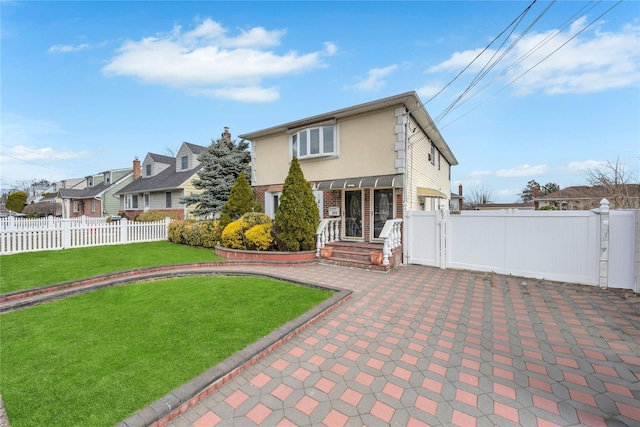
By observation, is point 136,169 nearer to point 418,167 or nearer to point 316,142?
point 316,142

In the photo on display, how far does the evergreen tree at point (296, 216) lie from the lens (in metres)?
9.48

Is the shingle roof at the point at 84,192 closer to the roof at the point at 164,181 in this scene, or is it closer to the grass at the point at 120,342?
the roof at the point at 164,181

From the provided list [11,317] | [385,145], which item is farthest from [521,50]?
[11,317]

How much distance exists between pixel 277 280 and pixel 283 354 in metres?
3.48

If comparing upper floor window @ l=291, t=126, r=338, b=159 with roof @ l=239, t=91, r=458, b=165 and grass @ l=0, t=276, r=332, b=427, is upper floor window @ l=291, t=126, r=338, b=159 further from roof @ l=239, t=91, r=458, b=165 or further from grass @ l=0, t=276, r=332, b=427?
grass @ l=0, t=276, r=332, b=427

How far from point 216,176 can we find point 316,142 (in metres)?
6.78

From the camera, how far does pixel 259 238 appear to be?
9.68m

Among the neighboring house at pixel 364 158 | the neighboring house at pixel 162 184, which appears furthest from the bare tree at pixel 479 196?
the neighboring house at pixel 162 184

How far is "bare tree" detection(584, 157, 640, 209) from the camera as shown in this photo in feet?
32.5

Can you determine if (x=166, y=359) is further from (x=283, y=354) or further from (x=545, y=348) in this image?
(x=545, y=348)

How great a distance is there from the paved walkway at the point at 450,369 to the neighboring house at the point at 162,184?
1790 cm

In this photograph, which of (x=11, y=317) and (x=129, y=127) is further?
(x=129, y=127)

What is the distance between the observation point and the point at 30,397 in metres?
2.55

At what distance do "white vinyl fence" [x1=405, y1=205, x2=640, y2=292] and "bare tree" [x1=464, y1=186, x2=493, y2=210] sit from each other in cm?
5005
